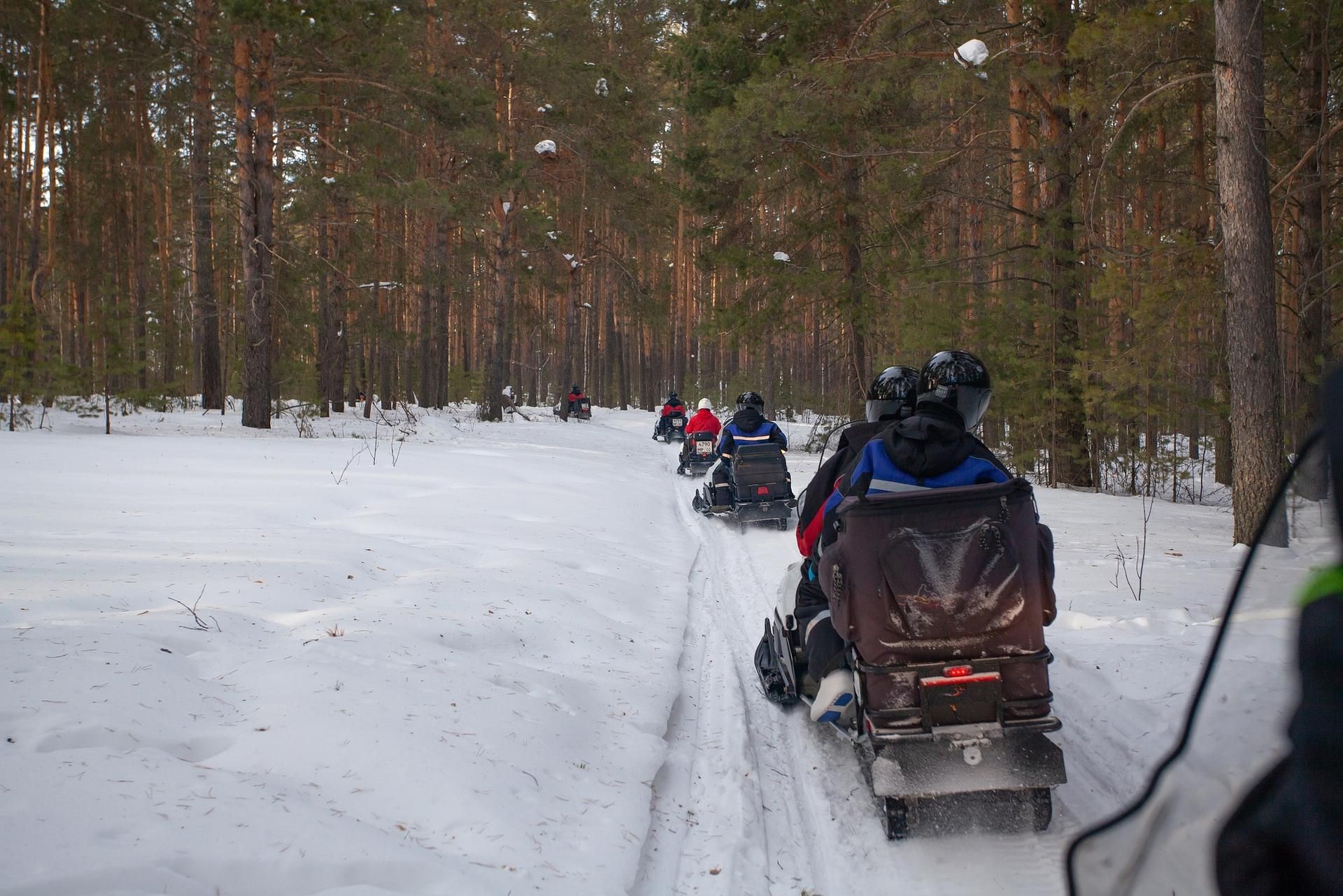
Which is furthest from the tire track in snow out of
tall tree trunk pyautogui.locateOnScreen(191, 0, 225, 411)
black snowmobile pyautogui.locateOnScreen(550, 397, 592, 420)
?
black snowmobile pyautogui.locateOnScreen(550, 397, 592, 420)

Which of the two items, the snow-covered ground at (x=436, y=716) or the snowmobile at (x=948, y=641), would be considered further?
the snowmobile at (x=948, y=641)

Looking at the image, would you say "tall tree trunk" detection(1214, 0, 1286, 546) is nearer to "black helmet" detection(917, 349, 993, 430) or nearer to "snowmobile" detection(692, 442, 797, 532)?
"black helmet" detection(917, 349, 993, 430)

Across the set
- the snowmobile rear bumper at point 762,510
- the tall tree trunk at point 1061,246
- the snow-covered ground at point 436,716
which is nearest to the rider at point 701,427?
the snowmobile rear bumper at point 762,510

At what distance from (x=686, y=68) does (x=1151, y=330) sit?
35.6ft

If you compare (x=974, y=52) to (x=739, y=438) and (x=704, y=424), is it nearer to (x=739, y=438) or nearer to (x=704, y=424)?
(x=739, y=438)

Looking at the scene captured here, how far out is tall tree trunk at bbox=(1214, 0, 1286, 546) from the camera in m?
6.41

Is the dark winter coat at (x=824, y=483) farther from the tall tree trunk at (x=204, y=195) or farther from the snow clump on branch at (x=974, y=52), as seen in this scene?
the tall tree trunk at (x=204, y=195)

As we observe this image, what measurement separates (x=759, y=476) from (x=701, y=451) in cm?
516

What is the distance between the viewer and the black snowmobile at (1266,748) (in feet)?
2.55

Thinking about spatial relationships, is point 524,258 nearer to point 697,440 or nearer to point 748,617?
point 697,440

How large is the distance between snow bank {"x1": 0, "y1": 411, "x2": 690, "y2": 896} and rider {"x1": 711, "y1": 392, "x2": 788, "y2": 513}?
3297mm

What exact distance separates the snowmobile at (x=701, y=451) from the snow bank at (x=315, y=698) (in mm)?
8030

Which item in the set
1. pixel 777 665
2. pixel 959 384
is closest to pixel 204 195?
pixel 777 665

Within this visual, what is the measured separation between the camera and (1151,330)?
28.8ft
